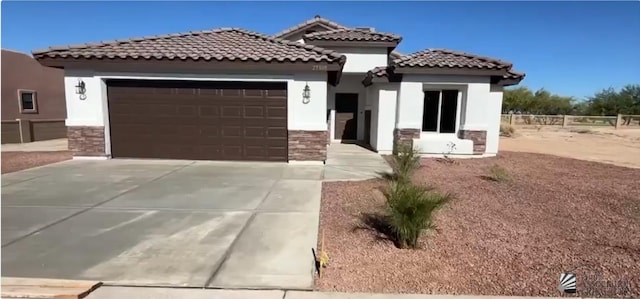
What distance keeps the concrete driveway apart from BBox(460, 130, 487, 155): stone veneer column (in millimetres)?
7079

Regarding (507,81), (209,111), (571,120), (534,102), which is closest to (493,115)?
(507,81)

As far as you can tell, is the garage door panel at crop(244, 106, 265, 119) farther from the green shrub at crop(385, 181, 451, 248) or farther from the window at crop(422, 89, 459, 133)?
the green shrub at crop(385, 181, 451, 248)

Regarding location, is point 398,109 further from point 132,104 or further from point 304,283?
point 304,283

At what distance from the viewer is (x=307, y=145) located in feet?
35.9

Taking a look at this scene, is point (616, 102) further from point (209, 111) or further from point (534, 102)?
point (209, 111)

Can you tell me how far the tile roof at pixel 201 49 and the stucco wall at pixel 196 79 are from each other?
2.03 ft

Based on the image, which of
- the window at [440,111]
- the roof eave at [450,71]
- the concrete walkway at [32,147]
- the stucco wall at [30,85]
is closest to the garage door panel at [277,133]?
the roof eave at [450,71]

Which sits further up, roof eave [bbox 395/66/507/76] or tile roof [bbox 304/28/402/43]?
tile roof [bbox 304/28/402/43]

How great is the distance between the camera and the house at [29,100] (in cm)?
1791

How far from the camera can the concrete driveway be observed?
146 inches

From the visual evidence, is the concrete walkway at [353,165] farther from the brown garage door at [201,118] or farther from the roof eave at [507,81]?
the roof eave at [507,81]

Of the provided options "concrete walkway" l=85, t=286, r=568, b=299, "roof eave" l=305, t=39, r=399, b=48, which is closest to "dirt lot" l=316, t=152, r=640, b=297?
"concrete walkway" l=85, t=286, r=568, b=299

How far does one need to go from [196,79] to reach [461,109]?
373 inches

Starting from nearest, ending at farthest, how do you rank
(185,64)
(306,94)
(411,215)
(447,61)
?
(411,215), (185,64), (306,94), (447,61)
